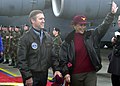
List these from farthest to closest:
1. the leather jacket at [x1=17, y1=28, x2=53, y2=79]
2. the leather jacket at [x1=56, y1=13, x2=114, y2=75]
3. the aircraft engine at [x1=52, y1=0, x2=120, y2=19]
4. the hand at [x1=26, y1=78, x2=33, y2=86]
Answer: the aircraft engine at [x1=52, y1=0, x2=120, y2=19], the leather jacket at [x1=56, y1=13, x2=114, y2=75], the leather jacket at [x1=17, y1=28, x2=53, y2=79], the hand at [x1=26, y1=78, x2=33, y2=86]

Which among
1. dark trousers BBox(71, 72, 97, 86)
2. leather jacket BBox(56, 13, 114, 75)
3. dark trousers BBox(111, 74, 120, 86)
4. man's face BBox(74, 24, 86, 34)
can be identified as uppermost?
man's face BBox(74, 24, 86, 34)

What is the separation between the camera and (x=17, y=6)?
35.4 ft

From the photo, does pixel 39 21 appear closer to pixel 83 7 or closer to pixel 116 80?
pixel 116 80


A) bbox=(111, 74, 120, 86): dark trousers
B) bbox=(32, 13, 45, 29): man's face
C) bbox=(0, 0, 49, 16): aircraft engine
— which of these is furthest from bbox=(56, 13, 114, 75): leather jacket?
bbox=(0, 0, 49, 16): aircraft engine

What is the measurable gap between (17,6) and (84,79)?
7.24 metres

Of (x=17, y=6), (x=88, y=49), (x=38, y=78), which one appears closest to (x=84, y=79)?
(x=88, y=49)

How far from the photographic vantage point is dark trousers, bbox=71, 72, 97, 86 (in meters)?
3.97

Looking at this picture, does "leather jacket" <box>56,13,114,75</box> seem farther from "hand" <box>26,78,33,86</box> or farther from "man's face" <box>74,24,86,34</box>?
"hand" <box>26,78,33,86</box>

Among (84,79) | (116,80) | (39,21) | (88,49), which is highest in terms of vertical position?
(39,21)

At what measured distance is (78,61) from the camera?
394 cm

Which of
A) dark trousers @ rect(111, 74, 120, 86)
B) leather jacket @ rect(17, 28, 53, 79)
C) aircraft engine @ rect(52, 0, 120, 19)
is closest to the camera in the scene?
leather jacket @ rect(17, 28, 53, 79)

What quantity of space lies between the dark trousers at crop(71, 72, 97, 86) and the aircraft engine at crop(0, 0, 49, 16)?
23.4ft

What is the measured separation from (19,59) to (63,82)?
0.75 meters

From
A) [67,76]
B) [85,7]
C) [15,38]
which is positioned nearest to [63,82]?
[67,76]
